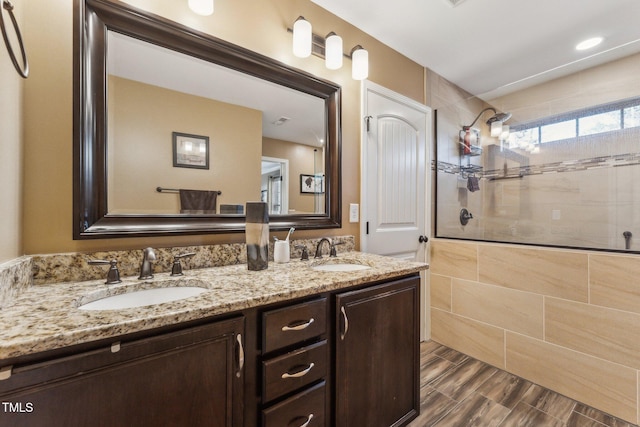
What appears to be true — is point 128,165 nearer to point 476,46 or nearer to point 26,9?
point 26,9

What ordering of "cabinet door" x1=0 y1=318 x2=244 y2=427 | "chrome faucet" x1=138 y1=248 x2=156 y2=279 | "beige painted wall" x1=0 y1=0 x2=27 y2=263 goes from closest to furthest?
1. "cabinet door" x1=0 y1=318 x2=244 y2=427
2. "beige painted wall" x1=0 y1=0 x2=27 y2=263
3. "chrome faucet" x1=138 y1=248 x2=156 y2=279

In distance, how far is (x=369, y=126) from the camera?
6.48ft

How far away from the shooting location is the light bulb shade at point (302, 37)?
1520 mm

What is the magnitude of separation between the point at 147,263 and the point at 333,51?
5.02ft

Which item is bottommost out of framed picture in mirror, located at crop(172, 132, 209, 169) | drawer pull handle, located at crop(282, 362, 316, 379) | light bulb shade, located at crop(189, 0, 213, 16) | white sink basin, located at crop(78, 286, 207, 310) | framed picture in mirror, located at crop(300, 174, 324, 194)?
drawer pull handle, located at crop(282, 362, 316, 379)

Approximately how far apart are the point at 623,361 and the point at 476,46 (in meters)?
2.25

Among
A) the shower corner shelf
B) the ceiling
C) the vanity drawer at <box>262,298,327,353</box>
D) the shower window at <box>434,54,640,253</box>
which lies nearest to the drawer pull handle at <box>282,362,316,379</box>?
the vanity drawer at <box>262,298,327,353</box>

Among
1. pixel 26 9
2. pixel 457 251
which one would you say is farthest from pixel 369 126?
pixel 26 9

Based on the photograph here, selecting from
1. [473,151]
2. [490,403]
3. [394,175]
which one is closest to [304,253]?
[394,175]

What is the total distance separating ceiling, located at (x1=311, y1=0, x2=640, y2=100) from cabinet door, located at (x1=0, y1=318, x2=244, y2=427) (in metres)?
1.97

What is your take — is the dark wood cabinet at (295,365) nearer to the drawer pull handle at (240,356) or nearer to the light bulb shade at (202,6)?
the drawer pull handle at (240,356)

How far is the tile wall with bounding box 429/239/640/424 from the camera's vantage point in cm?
151

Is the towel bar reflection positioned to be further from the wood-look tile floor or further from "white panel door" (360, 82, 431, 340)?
the wood-look tile floor

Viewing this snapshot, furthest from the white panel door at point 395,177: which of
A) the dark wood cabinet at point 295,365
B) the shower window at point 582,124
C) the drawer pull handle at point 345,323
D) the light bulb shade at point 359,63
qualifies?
the dark wood cabinet at point 295,365
